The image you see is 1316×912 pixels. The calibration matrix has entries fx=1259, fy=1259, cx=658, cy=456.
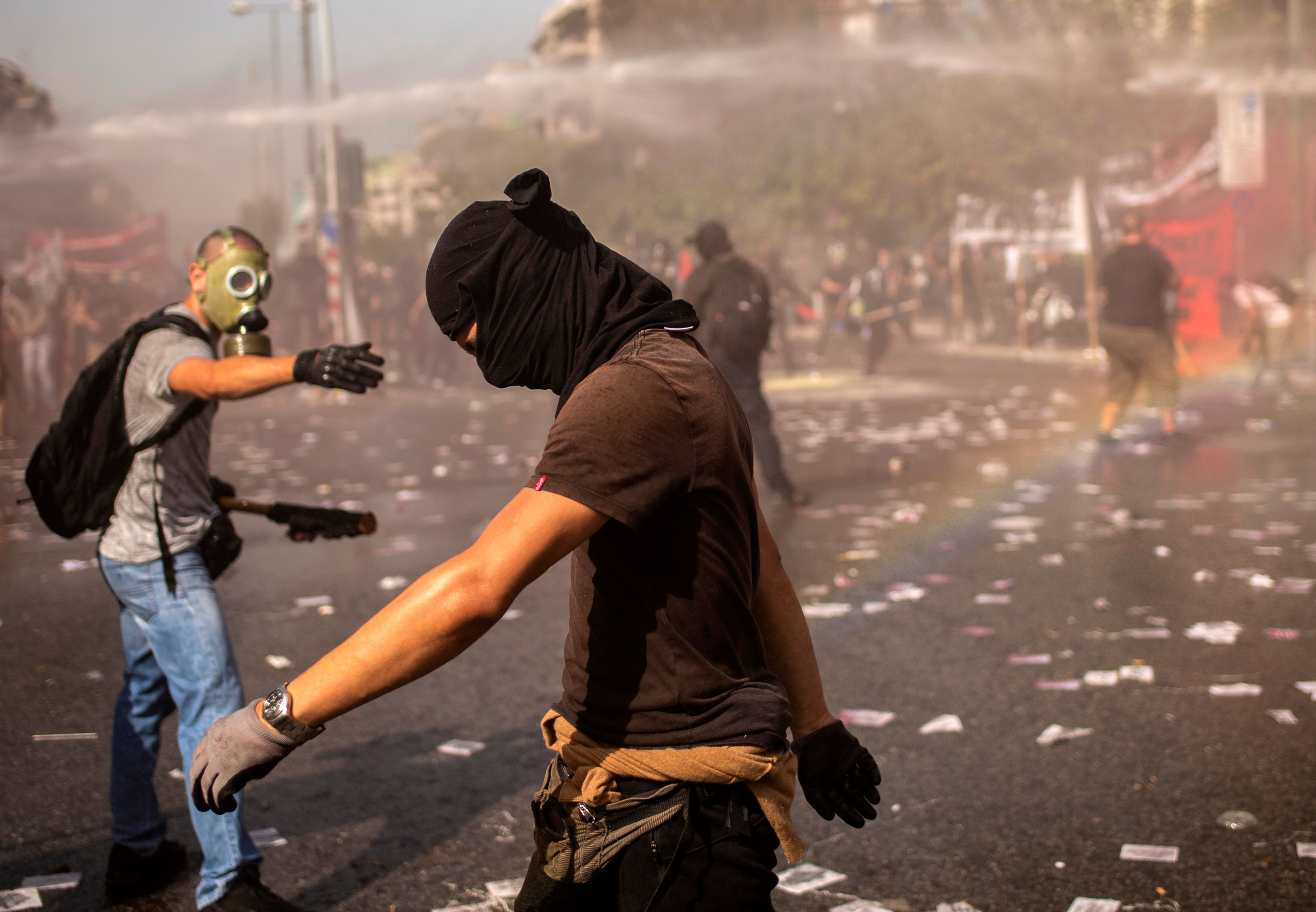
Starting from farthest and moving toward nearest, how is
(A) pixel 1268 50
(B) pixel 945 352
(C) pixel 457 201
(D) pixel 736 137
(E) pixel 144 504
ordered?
(D) pixel 736 137 → (C) pixel 457 201 → (B) pixel 945 352 → (A) pixel 1268 50 → (E) pixel 144 504

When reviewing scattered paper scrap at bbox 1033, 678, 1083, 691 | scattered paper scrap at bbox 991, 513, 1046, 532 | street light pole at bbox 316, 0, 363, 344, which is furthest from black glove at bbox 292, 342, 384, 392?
street light pole at bbox 316, 0, 363, 344

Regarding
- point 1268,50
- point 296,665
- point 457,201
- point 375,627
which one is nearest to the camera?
point 375,627

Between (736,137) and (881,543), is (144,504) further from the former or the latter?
(736,137)

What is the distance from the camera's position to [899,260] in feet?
99.8

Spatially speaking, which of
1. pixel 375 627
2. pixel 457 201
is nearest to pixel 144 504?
pixel 375 627

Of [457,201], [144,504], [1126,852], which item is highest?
[457,201]

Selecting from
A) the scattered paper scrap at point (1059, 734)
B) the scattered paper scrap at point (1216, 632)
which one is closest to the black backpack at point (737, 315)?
the scattered paper scrap at point (1216, 632)

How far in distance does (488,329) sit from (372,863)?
2256 mm

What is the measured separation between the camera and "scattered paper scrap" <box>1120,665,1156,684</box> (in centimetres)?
503

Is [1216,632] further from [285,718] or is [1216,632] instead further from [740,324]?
[285,718]

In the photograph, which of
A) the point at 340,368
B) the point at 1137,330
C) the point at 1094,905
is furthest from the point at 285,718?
the point at 1137,330

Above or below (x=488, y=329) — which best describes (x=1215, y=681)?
below

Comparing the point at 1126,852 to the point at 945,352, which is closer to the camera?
the point at 1126,852

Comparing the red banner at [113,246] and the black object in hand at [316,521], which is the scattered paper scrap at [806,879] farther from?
the red banner at [113,246]
